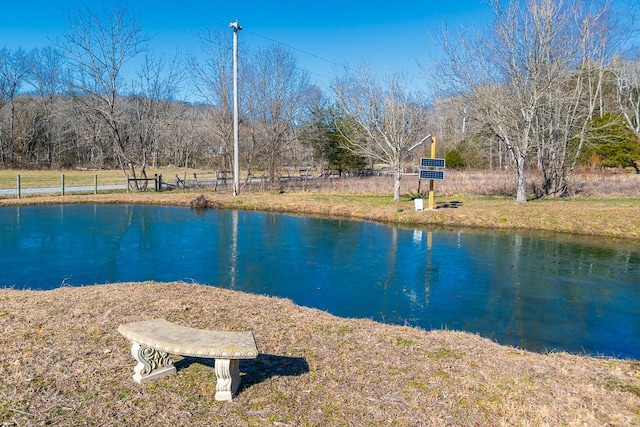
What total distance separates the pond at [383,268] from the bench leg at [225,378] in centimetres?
370

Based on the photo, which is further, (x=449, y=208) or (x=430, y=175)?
(x=449, y=208)

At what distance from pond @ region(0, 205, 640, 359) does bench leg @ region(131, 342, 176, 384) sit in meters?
3.73

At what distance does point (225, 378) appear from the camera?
4.18m

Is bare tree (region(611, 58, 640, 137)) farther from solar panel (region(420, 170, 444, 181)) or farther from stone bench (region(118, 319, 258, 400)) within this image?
stone bench (region(118, 319, 258, 400))

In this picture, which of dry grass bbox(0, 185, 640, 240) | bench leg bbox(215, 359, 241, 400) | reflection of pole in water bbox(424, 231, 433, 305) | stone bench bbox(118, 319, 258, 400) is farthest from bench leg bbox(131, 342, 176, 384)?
dry grass bbox(0, 185, 640, 240)

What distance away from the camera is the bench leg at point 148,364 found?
4414 mm

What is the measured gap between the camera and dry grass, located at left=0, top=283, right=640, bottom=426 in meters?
3.99

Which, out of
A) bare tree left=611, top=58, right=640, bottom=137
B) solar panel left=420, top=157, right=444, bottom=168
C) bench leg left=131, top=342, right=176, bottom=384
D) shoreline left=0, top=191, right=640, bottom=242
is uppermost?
bare tree left=611, top=58, right=640, bottom=137

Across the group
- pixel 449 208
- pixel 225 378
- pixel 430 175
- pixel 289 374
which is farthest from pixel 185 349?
pixel 449 208

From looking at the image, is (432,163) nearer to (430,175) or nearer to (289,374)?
(430,175)

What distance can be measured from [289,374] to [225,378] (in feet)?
2.64

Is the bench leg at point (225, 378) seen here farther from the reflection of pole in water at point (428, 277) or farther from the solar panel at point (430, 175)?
the solar panel at point (430, 175)

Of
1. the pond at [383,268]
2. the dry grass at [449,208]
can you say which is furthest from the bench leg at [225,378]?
the dry grass at [449,208]

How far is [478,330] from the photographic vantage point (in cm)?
713
